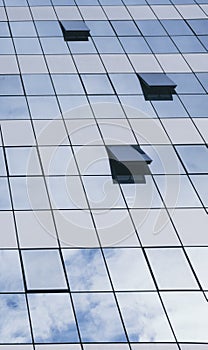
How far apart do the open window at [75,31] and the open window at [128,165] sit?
295 inches

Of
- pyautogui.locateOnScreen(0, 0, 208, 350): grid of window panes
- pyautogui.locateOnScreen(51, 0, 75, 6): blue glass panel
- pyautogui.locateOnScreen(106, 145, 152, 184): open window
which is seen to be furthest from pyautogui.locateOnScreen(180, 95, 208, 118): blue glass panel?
pyautogui.locateOnScreen(51, 0, 75, 6): blue glass panel

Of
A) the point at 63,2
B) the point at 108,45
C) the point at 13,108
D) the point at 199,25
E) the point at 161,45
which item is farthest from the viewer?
the point at 63,2

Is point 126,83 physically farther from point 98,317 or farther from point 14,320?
point 14,320

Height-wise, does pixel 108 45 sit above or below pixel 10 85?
above

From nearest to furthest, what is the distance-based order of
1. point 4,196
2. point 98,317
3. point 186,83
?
point 98,317
point 4,196
point 186,83

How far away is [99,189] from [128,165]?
3.72ft

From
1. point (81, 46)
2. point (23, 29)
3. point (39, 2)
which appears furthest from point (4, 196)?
point (39, 2)

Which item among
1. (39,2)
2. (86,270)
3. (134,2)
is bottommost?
(39,2)

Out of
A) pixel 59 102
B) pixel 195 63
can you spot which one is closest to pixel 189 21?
pixel 195 63

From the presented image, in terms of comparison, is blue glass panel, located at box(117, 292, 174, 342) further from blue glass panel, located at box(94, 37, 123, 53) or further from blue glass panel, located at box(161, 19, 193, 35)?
blue glass panel, located at box(161, 19, 193, 35)

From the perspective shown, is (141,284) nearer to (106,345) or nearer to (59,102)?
(106,345)

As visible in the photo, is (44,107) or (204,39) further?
(204,39)

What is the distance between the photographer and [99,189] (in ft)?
63.2

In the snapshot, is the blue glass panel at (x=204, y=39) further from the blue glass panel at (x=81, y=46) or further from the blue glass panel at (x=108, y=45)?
the blue glass panel at (x=81, y=46)
